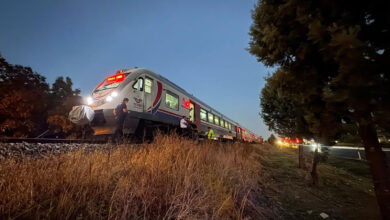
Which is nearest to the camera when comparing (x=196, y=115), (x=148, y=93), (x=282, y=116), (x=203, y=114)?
(x=148, y=93)

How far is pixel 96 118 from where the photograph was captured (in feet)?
19.3

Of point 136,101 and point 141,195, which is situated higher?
point 136,101

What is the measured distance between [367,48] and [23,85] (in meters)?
23.2

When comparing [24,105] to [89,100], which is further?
[24,105]

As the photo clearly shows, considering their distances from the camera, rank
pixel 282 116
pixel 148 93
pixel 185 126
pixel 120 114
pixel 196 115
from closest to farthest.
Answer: pixel 120 114
pixel 148 93
pixel 282 116
pixel 185 126
pixel 196 115

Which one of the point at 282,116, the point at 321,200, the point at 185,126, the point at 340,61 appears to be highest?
the point at 282,116

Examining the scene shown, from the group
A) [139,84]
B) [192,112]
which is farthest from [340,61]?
[192,112]

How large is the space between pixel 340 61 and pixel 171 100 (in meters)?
7.28

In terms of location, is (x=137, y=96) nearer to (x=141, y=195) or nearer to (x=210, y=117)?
(x=141, y=195)

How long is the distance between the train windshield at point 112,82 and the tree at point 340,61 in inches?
215

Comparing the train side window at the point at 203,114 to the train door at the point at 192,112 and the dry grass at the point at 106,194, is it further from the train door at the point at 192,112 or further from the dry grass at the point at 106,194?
the dry grass at the point at 106,194

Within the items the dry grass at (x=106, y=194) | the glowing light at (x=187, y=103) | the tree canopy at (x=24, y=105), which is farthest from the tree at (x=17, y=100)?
the dry grass at (x=106, y=194)

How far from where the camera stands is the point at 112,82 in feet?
21.1

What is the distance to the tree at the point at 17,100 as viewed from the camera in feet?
45.5
